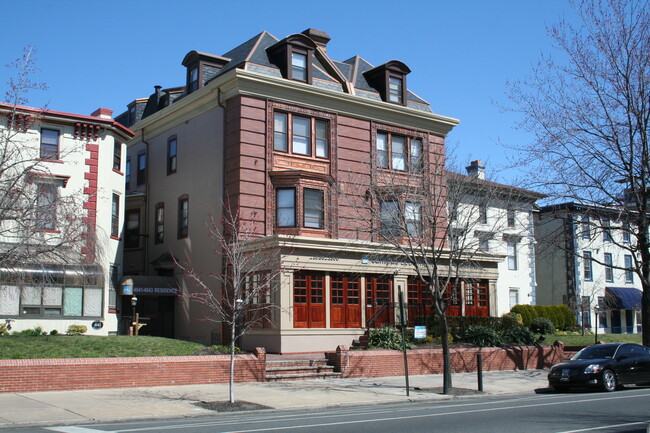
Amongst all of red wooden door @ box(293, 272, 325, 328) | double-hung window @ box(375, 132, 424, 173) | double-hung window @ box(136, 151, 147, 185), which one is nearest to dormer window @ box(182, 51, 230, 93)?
double-hung window @ box(136, 151, 147, 185)

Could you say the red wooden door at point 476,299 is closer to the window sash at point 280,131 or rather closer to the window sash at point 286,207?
the window sash at point 286,207

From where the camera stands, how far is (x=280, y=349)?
2544 centimetres

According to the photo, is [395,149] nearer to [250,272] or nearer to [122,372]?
[250,272]

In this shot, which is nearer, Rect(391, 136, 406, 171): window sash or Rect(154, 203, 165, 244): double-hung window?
Rect(391, 136, 406, 171): window sash

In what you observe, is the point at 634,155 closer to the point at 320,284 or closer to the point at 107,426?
the point at 320,284

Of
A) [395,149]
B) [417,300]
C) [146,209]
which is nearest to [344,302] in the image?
[417,300]

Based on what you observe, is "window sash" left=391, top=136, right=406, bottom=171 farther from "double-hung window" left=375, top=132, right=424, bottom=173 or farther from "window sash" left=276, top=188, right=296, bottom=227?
"window sash" left=276, top=188, right=296, bottom=227

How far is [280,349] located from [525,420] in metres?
13.6

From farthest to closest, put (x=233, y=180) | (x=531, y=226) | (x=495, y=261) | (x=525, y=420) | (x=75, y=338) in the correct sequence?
(x=495, y=261)
(x=233, y=180)
(x=531, y=226)
(x=75, y=338)
(x=525, y=420)

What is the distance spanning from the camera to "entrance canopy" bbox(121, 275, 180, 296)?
29.1 m

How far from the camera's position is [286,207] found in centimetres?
2945

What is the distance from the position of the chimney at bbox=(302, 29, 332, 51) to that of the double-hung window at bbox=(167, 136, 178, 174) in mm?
8558

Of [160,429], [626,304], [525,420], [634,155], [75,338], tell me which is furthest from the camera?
[626,304]

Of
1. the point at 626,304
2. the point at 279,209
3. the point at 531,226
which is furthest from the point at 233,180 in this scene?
the point at 626,304
